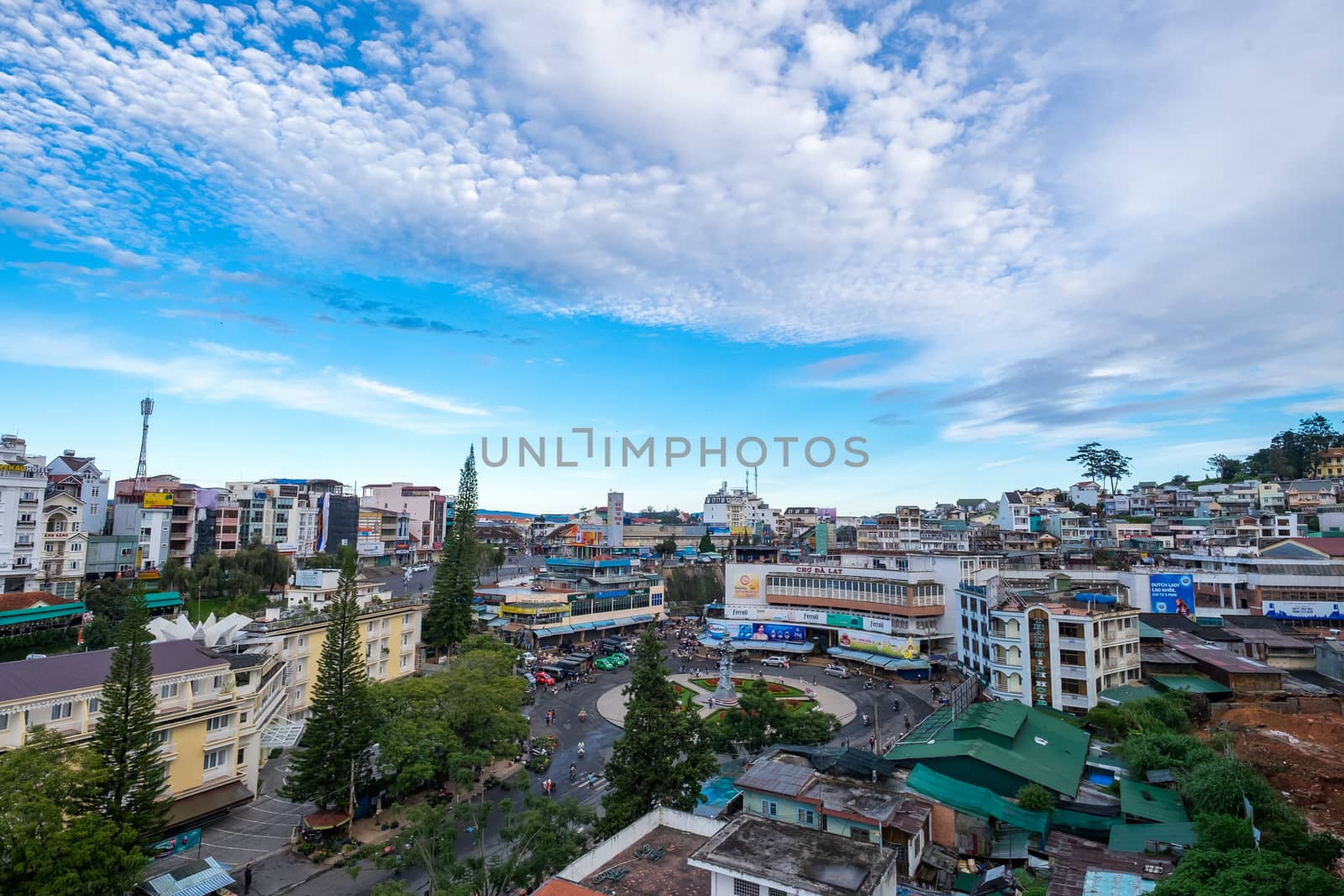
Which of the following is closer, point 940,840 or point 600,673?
point 940,840

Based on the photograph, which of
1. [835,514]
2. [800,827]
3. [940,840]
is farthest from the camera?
A: [835,514]

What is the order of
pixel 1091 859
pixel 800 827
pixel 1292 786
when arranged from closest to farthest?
pixel 800 827, pixel 1091 859, pixel 1292 786

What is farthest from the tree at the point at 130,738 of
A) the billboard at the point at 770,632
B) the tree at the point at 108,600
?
the billboard at the point at 770,632

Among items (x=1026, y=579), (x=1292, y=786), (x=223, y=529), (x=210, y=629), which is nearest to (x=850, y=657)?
(x=1026, y=579)

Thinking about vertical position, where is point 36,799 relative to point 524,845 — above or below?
above

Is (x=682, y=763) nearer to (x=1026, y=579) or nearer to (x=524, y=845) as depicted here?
(x=524, y=845)

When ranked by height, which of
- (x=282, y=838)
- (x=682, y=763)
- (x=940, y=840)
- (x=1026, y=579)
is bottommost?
(x=282, y=838)

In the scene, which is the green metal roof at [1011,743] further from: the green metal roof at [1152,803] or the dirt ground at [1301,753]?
the dirt ground at [1301,753]
